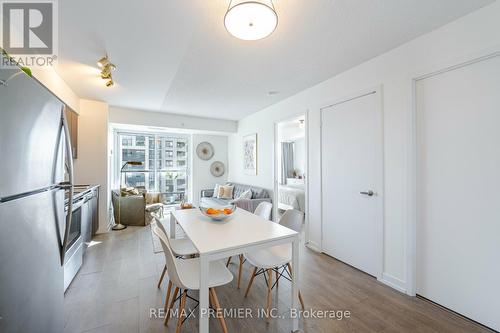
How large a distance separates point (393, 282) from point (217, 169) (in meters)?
5.33

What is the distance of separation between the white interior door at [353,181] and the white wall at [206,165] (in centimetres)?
422

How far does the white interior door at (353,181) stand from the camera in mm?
2426

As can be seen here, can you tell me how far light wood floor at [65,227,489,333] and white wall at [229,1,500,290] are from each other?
13.9 inches

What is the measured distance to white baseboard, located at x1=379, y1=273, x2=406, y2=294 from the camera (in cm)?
212

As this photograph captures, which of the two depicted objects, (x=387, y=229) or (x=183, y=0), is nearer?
(x=183, y=0)

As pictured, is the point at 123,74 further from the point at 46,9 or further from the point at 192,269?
the point at 192,269

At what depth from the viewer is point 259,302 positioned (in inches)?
77.1

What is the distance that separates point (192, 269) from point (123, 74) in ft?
9.03

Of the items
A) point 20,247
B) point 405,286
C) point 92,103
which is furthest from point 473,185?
point 92,103

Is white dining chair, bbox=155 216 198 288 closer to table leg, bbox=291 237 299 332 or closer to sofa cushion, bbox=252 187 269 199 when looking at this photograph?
table leg, bbox=291 237 299 332

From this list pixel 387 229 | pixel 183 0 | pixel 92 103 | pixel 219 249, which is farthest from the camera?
pixel 92 103

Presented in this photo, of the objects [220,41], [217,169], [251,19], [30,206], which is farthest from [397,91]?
[217,169]

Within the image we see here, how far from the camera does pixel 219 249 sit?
1.41 m

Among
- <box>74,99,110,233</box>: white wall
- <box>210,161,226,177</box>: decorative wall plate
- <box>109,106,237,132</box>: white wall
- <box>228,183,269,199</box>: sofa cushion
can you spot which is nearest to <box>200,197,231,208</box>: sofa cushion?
<box>228,183,269,199</box>: sofa cushion
